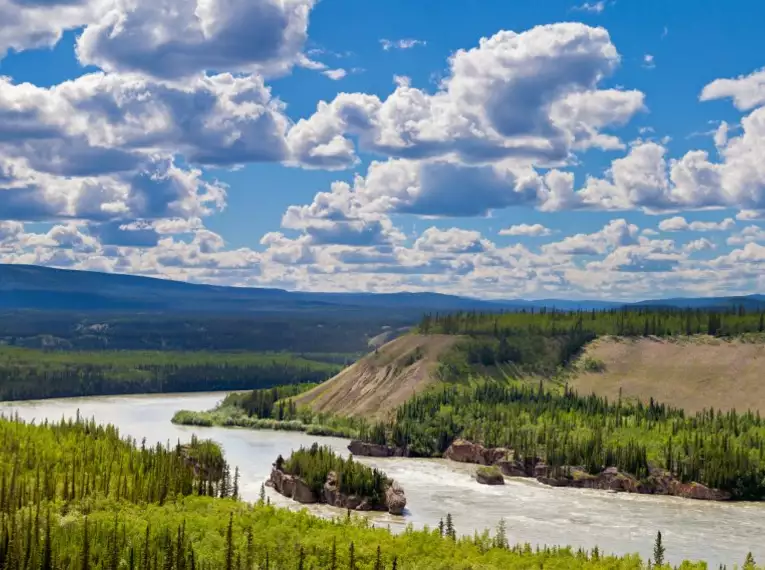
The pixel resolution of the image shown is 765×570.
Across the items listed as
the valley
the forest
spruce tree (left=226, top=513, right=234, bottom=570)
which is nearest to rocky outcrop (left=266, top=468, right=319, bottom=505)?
the valley

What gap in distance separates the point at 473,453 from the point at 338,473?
50.0 m

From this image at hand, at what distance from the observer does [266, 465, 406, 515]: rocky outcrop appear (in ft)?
404

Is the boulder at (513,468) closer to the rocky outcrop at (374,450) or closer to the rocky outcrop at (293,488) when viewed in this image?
the rocky outcrop at (374,450)

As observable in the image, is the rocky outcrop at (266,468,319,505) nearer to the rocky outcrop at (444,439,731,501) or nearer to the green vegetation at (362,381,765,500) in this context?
the rocky outcrop at (444,439,731,501)

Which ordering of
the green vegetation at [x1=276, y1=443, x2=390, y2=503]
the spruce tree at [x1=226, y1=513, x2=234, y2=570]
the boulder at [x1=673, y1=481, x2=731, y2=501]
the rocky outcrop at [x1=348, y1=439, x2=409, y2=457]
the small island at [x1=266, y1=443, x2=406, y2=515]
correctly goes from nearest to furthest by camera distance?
the spruce tree at [x1=226, y1=513, x2=234, y2=570]
the small island at [x1=266, y1=443, x2=406, y2=515]
the green vegetation at [x1=276, y1=443, x2=390, y2=503]
the boulder at [x1=673, y1=481, x2=731, y2=501]
the rocky outcrop at [x1=348, y1=439, x2=409, y2=457]

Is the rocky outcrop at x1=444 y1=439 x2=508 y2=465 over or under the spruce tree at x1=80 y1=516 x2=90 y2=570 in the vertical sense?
under

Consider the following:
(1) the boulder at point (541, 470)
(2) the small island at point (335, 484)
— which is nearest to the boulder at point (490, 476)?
(1) the boulder at point (541, 470)

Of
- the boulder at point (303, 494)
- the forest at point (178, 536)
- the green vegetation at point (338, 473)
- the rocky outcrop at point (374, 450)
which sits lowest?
the rocky outcrop at point (374, 450)

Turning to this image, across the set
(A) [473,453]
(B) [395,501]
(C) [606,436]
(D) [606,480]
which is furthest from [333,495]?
(C) [606,436]

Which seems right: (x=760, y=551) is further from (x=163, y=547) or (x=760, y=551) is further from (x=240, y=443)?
(x=240, y=443)

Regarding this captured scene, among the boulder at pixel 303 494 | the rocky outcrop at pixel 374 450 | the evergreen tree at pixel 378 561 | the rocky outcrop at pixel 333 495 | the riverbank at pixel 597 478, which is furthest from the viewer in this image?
the rocky outcrop at pixel 374 450

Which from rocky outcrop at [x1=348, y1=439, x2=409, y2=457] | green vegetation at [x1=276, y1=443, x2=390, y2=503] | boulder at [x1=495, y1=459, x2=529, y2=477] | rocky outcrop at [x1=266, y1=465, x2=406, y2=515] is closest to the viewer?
rocky outcrop at [x1=266, y1=465, x2=406, y2=515]

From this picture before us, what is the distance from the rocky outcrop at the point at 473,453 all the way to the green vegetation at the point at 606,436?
2.39 m

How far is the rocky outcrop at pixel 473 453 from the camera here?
16912 centimetres
